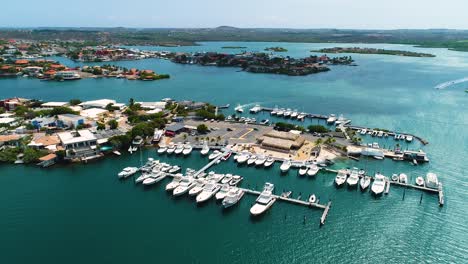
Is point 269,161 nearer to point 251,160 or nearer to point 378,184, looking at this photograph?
point 251,160

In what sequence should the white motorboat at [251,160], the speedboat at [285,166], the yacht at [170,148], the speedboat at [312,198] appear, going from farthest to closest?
the yacht at [170,148], the white motorboat at [251,160], the speedboat at [285,166], the speedboat at [312,198]

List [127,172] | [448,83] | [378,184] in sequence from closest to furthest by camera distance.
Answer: [378,184] < [127,172] < [448,83]

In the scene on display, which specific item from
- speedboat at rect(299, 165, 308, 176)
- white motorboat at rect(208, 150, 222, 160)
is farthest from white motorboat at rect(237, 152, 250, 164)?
speedboat at rect(299, 165, 308, 176)

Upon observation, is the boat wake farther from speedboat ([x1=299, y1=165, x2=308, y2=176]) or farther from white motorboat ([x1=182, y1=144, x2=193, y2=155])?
white motorboat ([x1=182, y1=144, x2=193, y2=155])

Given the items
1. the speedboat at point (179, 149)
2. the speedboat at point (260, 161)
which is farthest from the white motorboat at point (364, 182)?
the speedboat at point (179, 149)

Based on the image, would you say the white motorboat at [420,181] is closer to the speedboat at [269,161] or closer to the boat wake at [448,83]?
the speedboat at [269,161]

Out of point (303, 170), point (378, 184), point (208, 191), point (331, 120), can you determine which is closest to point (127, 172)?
point (208, 191)
